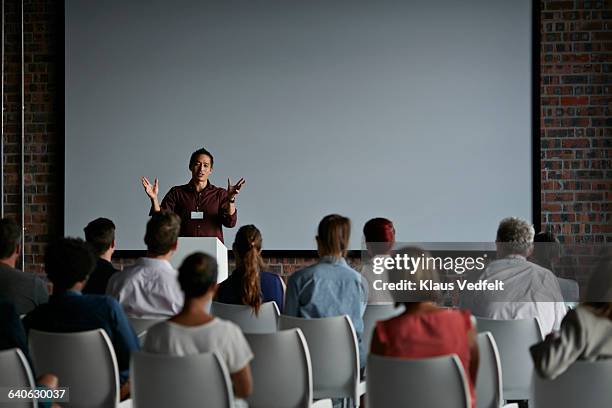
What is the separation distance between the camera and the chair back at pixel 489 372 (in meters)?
3.30

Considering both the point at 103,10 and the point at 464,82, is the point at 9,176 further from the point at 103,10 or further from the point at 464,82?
the point at 464,82

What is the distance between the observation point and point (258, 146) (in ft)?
26.3

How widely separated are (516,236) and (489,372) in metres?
1.33

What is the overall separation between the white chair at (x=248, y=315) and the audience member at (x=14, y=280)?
0.83 m

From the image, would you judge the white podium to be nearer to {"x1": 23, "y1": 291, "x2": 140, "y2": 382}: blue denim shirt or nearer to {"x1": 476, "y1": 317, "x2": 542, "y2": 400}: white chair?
{"x1": 476, "y1": 317, "x2": 542, "y2": 400}: white chair

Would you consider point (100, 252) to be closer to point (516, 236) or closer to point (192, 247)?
point (192, 247)

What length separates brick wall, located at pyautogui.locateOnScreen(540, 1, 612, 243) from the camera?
7828mm

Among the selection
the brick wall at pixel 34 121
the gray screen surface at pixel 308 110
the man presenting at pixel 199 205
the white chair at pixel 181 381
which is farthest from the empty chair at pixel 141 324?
the brick wall at pixel 34 121

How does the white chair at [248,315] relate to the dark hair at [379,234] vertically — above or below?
below

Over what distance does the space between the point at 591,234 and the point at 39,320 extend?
5836 millimetres

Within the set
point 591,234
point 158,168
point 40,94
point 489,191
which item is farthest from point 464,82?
point 40,94

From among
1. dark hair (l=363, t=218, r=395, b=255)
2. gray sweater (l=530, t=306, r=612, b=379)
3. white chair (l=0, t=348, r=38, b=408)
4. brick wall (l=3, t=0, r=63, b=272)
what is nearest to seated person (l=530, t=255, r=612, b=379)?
gray sweater (l=530, t=306, r=612, b=379)

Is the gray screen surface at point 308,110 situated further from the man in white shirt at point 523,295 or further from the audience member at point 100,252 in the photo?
the man in white shirt at point 523,295

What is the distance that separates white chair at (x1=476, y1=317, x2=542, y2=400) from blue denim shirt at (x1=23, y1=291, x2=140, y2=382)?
1.62 m
